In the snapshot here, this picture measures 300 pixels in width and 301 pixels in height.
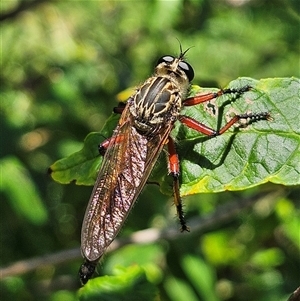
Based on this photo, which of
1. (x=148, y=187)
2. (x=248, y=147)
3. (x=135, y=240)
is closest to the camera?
(x=248, y=147)

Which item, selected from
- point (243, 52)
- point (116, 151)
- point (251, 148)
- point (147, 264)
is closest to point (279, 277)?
point (147, 264)

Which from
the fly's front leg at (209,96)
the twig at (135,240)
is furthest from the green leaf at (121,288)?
the fly's front leg at (209,96)

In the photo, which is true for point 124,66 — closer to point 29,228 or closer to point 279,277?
point 29,228

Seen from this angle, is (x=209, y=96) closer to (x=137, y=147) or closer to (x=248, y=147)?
(x=248, y=147)

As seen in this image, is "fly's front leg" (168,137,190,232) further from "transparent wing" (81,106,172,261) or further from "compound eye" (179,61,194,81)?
"compound eye" (179,61,194,81)

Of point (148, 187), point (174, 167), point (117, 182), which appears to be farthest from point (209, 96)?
point (148, 187)


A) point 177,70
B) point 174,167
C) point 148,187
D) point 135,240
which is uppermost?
point 174,167

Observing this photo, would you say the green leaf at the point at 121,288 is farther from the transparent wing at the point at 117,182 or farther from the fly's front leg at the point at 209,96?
the fly's front leg at the point at 209,96
